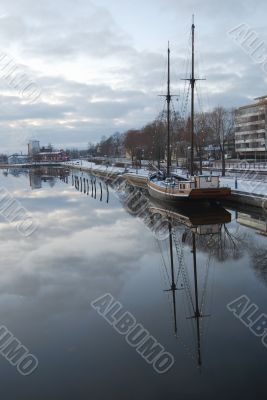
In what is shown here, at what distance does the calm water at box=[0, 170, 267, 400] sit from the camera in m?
9.31

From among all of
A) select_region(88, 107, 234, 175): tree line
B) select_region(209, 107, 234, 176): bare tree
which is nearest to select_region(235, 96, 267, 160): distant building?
select_region(88, 107, 234, 175): tree line

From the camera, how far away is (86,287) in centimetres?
1583

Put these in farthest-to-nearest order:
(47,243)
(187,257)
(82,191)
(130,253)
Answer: (82,191) < (47,243) < (130,253) < (187,257)

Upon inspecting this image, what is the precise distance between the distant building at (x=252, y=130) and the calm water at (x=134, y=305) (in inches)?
3098

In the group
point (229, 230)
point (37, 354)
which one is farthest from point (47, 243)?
point (37, 354)

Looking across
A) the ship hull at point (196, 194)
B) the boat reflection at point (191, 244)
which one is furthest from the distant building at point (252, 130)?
the boat reflection at point (191, 244)

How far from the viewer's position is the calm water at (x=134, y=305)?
367 inches

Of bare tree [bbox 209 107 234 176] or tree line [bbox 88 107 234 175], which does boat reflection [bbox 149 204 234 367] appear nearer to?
tree line [bbox 88 107 234 175]

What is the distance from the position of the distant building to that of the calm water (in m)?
78.7

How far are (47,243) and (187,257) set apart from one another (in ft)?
26.9

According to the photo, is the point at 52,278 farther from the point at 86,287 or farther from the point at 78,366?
the point at 78,366

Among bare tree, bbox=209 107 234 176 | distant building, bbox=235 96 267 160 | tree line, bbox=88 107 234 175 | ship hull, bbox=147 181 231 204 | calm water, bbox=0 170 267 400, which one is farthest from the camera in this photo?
distant building, bbox=235 96 267 160

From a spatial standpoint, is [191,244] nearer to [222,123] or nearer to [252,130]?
[222,123]

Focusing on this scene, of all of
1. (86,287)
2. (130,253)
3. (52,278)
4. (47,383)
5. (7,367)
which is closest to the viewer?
(47,383)
